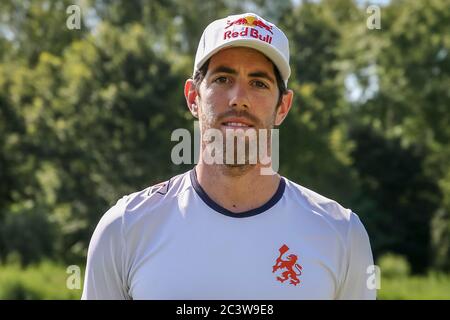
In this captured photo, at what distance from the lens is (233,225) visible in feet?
11.4

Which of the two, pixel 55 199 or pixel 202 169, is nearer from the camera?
pixel 202 169

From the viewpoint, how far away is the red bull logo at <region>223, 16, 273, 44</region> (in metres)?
3.65

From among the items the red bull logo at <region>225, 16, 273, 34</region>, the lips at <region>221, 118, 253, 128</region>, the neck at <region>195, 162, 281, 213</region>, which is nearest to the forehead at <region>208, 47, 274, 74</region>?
the red bull logo at <region>225, 16, 273, 34</region>

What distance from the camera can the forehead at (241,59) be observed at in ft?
12.0

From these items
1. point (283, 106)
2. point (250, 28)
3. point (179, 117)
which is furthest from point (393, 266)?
point (250, 28)

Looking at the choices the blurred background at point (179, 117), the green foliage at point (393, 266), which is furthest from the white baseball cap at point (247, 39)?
the green foliage at point (393, 266)

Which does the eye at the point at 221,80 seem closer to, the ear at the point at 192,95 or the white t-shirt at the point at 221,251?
the ear at the point at 192,95

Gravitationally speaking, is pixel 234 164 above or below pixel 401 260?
below

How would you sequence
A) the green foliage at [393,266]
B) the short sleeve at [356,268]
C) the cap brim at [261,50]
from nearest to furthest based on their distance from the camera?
the short sleeve at [356,268]
the cap brim at [261,50]
the green foliage at [393,266]

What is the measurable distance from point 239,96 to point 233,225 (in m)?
0.52
